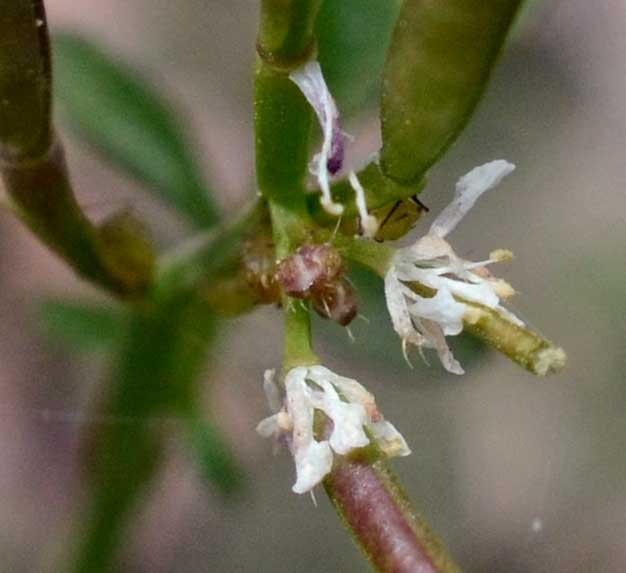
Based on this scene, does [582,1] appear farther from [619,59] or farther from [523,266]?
[523,266]

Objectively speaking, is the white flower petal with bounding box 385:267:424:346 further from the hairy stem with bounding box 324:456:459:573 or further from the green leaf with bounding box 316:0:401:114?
the green leaf with bounding box 316:0:401:114

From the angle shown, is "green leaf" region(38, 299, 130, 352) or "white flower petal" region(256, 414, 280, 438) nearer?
"white flower petal" region(256, 414, 280, 438)

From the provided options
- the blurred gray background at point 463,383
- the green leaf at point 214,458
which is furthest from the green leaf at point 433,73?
the blurred gray background at point 463,383

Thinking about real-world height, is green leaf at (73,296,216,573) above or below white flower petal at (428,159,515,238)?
below

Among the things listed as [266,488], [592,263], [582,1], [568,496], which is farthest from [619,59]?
[266,488]

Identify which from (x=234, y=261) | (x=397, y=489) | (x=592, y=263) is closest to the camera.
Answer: (x=397, y=489)

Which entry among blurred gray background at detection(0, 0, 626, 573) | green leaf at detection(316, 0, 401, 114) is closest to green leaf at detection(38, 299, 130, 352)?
blurred gray background at detection(0, 0, 626, 573)
